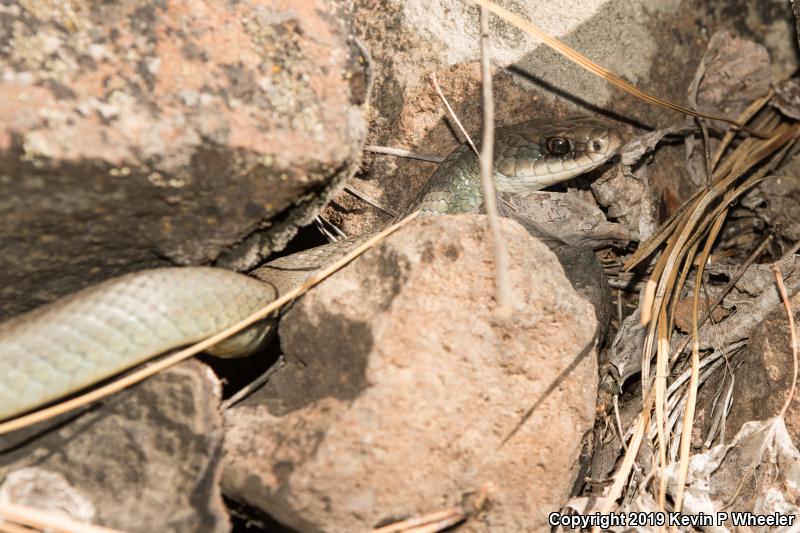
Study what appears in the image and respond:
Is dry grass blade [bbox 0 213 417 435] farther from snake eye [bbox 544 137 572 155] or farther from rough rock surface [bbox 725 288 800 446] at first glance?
rough rock surface [bbox 725 288 800 446]

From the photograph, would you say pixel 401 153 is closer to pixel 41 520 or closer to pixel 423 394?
pixel 423 394

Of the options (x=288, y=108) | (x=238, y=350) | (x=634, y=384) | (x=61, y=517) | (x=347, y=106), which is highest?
(x=634, y=384)

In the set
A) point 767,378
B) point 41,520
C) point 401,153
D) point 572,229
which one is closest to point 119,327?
point 41,520

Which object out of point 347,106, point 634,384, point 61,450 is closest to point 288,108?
point 347,106

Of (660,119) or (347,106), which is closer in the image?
(347,106)

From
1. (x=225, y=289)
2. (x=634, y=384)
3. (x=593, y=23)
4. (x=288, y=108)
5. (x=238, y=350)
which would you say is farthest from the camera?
(x=593, y=23)

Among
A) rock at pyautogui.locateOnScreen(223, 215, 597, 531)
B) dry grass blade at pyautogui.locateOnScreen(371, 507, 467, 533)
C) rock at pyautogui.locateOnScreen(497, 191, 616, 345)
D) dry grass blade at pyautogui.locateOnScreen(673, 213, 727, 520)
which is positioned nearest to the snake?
rock at pyautogui.locateOnScreen(223, 215, 597, 531)

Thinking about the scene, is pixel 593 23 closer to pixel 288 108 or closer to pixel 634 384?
pixel 634 384
